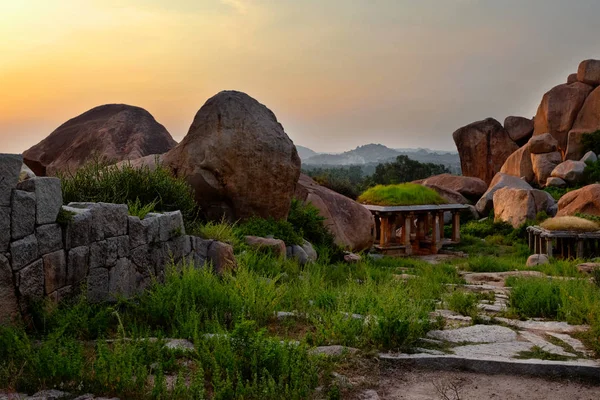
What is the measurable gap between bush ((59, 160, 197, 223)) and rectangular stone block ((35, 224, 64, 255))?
73.3 inches

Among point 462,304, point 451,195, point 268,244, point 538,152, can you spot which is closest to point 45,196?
point 462,304

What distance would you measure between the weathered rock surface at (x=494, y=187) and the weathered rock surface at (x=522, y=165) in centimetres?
225

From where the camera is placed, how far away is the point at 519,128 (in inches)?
1471

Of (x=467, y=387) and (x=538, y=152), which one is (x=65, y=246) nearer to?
(x=467, y=387)

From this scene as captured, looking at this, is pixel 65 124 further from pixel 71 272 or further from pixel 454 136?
pixel 454 136

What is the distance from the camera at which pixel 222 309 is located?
594 centimetres

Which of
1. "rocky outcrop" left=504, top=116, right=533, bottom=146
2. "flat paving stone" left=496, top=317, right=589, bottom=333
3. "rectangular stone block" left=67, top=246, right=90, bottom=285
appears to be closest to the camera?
"rectangular stone block" left=67, top=246, right=90, bottom=285

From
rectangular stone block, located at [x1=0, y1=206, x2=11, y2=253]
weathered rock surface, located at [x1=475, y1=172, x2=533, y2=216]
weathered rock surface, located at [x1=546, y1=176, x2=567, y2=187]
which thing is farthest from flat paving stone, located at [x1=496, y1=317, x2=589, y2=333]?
weathered rock surface, located at [x1=546, y1=176, x2=567, y2=187]

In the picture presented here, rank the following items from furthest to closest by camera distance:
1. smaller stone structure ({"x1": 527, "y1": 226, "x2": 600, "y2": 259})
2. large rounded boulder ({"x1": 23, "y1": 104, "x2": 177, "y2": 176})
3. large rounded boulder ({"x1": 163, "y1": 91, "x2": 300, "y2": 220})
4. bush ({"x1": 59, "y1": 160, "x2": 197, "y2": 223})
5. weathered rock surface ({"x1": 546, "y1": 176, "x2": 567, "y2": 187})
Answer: weathered rock surface ({"x1": 546, "y1": 176, "x2": 567, "y2": 187}) < smaller stone structure ({"x1": 527, "y1": 226, "x2": 600, "y2": 259}) < large rounded boulder ({"x1": 23, "y1": 104, "x2": 177, "y2": 176}) < large rounded boulder ({"x1": 163, "y1": 91, "x2": 300, "y2": 220}) < bush ({"x1": 59, "y1": 160, "x2": 197, "y2": 223})

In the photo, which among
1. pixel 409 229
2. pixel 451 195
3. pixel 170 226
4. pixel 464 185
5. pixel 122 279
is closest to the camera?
pixel 122 279

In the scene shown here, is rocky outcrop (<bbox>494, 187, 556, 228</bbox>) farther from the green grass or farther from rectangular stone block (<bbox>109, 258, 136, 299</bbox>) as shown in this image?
rectangular stone block (<bbox>109, 258, 136, 299</bbox>)

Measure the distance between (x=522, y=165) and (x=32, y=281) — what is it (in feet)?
106

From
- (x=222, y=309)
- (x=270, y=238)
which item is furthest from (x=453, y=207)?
(x=222, y=309)

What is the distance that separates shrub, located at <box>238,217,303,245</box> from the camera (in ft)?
37.0
